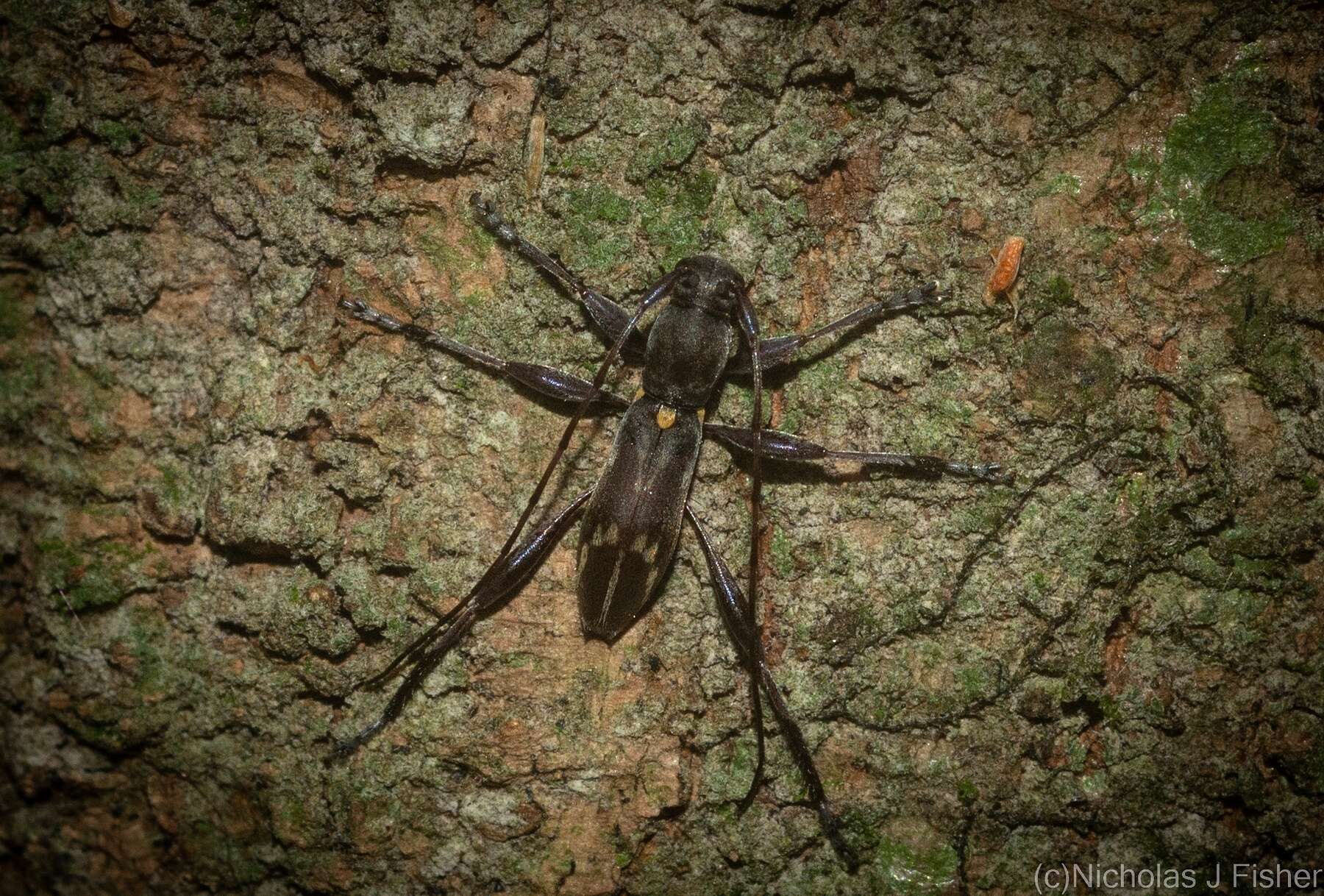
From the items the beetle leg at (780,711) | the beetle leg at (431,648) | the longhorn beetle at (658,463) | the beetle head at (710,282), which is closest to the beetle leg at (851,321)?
the longhorn beetle at (658,463)

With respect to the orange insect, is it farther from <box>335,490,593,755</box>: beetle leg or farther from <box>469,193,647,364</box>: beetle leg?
<box>335,490,593,755</box>: beetle leg

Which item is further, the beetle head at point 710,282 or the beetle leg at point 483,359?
the beetle leg at point 483,359

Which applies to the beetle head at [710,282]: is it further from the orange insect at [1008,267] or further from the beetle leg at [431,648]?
the beetle leg at [431,648]

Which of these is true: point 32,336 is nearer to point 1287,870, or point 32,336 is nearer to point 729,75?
point 729,75

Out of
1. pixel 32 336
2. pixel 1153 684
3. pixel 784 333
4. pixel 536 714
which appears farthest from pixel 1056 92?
pixel 32 336

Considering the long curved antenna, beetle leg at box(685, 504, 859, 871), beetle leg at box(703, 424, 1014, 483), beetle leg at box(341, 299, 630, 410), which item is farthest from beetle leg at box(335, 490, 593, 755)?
beetle leg at box(703, 424, 1014, 483)

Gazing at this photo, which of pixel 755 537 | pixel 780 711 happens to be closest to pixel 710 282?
pixel 755 537

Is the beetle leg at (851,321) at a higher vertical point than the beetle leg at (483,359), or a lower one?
higher
